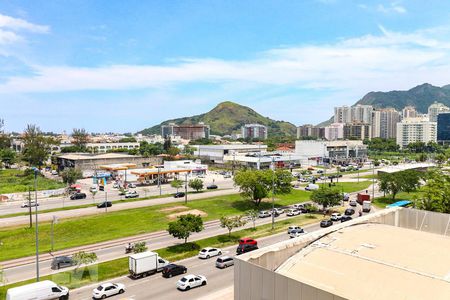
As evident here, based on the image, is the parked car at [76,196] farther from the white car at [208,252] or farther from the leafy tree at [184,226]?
the white car at [208,252]

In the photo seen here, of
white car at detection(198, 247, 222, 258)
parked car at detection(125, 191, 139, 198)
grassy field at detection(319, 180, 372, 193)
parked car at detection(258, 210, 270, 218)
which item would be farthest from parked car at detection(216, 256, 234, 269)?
grassy field at detection(319, 180, 372, 193)

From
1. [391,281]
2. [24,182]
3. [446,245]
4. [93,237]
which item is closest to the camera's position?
[391,281]

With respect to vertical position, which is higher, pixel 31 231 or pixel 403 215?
pixel 403 215

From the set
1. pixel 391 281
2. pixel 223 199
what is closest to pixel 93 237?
pixel 223 199

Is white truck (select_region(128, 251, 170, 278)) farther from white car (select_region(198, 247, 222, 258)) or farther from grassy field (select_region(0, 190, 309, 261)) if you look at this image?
grassy field (select_region(0, 190, 309, 261))

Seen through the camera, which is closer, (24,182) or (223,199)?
(223,199)

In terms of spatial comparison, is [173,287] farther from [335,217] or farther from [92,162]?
[92,162]

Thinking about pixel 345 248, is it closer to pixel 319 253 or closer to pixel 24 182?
pixel 319 253

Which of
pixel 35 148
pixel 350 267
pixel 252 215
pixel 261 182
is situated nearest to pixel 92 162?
pixel 35 148
